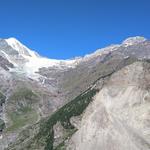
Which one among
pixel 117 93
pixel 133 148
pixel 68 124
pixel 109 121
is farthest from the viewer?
pixel 68 124

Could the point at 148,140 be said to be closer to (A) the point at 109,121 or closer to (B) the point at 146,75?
(A) the point at 109,121

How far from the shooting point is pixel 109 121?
533 ft

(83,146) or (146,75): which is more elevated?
(146,75)

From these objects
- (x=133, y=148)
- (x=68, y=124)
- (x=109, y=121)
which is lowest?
(x=133, y=148)

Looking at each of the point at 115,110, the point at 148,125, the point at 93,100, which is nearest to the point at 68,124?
the point at 93,100

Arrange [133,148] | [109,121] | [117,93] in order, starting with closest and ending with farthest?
1. [133,148]
2. [109,121]
3. [117,93]

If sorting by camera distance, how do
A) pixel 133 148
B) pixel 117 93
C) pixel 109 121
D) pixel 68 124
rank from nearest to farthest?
pixel 133 148
pixel 109 121
pixel 117 93
pixel 68 124

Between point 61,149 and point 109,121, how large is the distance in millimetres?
20810

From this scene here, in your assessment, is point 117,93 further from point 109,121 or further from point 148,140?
point 148,140

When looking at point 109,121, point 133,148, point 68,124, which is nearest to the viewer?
point 133,148

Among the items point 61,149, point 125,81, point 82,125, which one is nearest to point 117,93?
point 125,81

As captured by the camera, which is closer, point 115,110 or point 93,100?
point 115,110

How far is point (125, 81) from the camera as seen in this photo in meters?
181

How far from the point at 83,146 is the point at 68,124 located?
3480 cm
